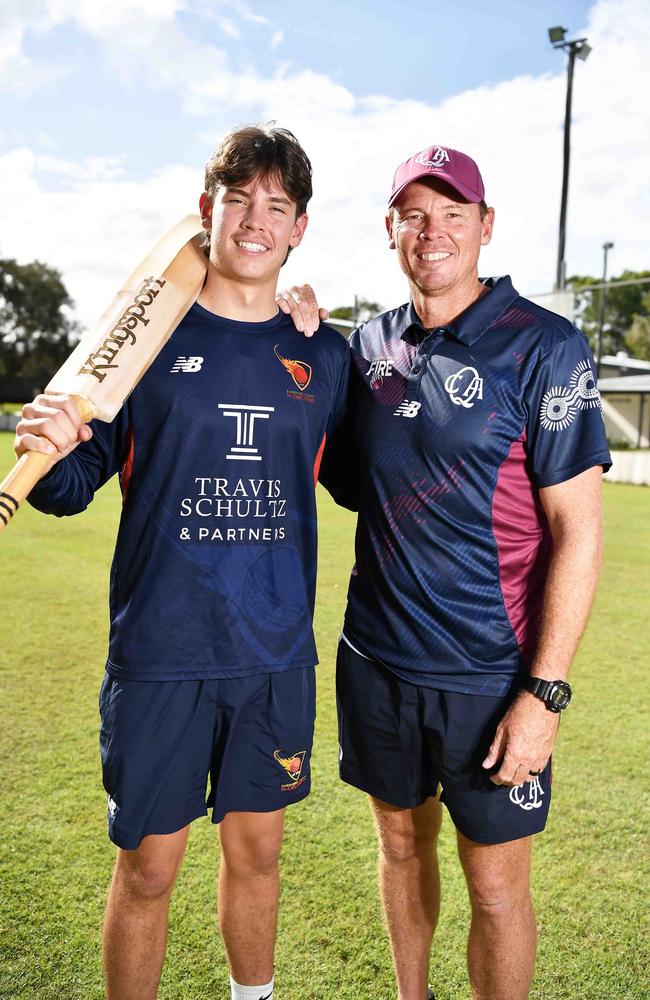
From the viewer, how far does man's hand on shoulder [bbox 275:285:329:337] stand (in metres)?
2.17

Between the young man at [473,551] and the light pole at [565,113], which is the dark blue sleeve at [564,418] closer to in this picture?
the young man at [473,551]

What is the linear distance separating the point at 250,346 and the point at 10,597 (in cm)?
488

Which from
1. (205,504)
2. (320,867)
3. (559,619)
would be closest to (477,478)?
(559,619)

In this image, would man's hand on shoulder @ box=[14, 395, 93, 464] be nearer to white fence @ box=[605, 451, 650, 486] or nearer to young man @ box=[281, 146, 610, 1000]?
young man @ box=[281, 146, 610, 1000]

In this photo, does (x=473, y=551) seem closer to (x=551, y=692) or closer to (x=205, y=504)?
(x=551, y=692)

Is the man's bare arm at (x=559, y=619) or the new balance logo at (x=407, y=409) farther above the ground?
the new balance logo at (x=407, y=409)

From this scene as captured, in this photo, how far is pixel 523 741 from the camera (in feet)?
6.24

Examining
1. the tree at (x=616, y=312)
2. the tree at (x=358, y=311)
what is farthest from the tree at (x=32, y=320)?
the tree at (x=616, y=312)

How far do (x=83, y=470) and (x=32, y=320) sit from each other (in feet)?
171

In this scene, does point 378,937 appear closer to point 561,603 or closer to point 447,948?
point 447,948

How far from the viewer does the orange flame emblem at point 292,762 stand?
81.0 inches

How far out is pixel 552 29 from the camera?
17406 mm

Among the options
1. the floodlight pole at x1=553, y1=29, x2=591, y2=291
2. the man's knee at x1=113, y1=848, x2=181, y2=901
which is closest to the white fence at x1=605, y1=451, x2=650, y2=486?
the floodlight pole at x1=553, y1=29, x2=591, y2=291

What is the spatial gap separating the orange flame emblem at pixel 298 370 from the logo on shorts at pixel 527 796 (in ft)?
3.69
